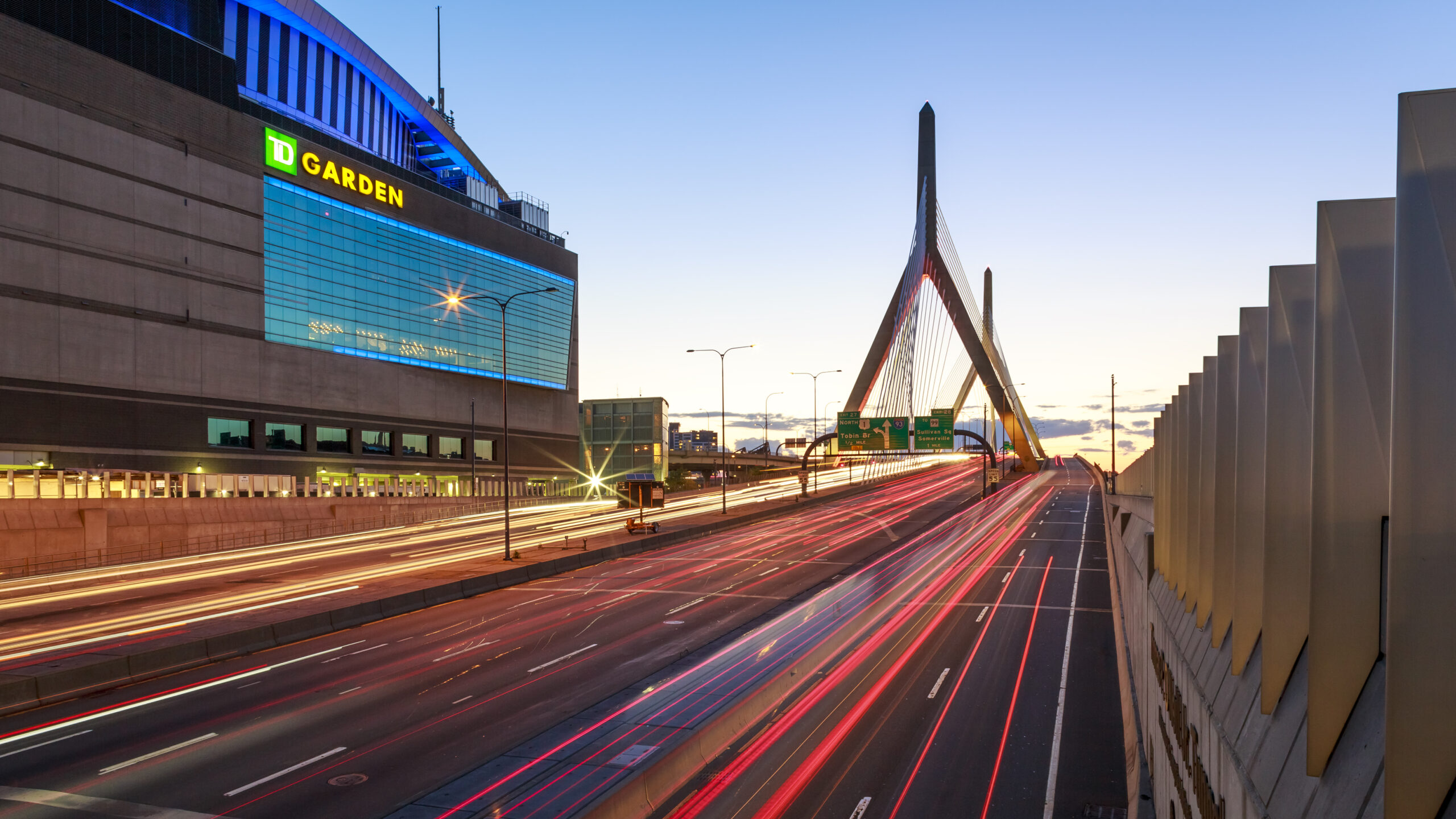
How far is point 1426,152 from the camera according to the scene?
16.5ft

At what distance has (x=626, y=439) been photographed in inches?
5404

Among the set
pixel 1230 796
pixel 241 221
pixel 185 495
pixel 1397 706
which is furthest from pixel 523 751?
pixel 241 221

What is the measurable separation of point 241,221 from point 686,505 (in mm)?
38886

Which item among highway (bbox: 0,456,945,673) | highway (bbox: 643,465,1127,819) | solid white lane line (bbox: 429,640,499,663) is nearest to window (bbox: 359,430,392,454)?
highway (bbox: 0,456,945,673)

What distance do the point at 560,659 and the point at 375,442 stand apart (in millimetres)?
65512

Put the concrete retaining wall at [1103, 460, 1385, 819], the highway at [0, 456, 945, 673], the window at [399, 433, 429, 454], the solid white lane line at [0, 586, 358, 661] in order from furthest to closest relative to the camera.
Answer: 1. the window at [399, 433, 429, 454]
2. the highway at [0, 456, 945, 673]
3. the solid white lane line at [0, 586, 358, 661]
4. the concrete retaining wall at [1103, 460, 1385, 819]

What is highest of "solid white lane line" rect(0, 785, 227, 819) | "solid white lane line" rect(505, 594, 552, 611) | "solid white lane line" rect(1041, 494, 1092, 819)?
"solid white lane line" rect(0, 785, 227, 819)

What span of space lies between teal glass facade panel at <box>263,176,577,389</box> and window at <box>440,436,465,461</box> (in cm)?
680

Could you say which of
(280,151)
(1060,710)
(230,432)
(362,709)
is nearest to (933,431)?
(230,432)

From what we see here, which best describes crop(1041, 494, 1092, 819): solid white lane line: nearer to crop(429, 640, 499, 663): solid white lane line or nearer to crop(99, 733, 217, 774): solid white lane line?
crop(99, 733, 217, 774): solid white lane line

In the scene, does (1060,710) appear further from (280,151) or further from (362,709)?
(280,151)

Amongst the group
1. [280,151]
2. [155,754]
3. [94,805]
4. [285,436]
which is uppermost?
[280,151]

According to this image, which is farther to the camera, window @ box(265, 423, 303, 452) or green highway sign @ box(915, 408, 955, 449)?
green highway sign @ box(915, 408, 955, 449)

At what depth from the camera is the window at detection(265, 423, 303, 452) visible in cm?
7297
